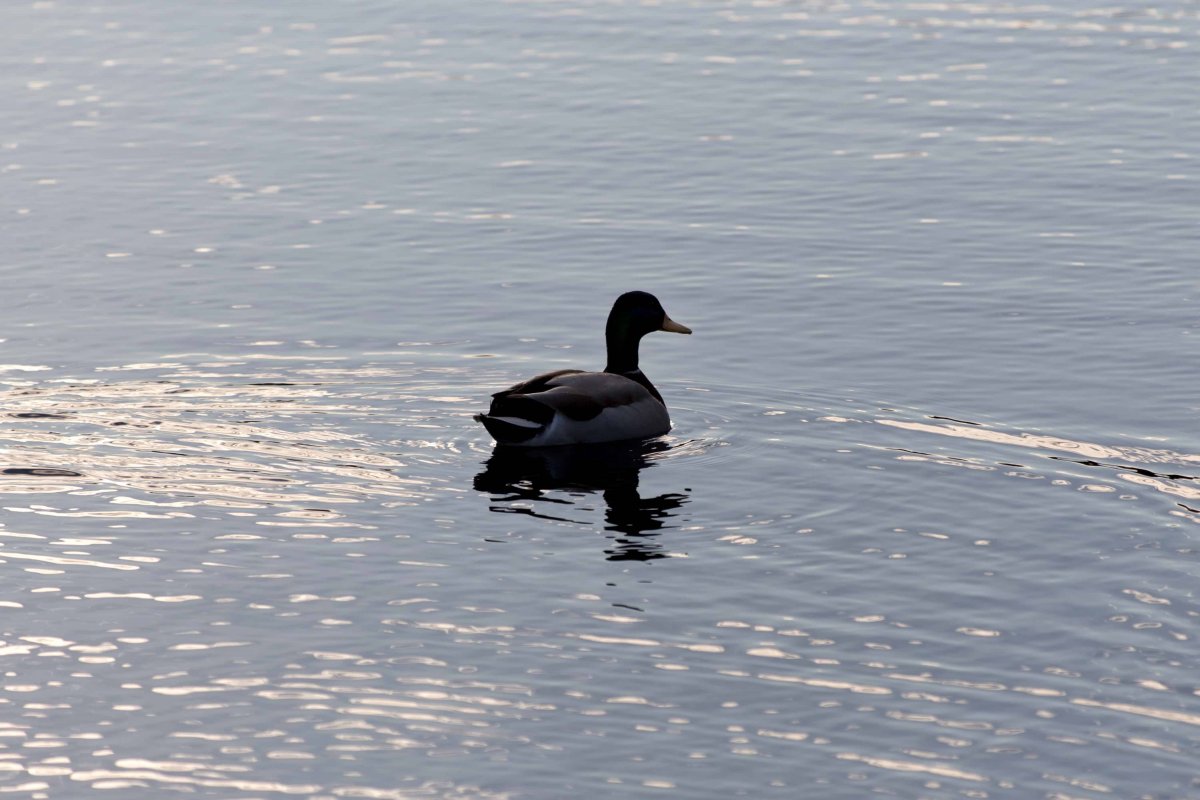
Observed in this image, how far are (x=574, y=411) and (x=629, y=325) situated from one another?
1783 mm

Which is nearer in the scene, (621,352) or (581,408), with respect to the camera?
(581,408)

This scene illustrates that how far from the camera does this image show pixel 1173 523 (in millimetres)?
15539

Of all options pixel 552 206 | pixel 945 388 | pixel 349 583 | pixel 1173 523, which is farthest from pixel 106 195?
pixel 1173 523

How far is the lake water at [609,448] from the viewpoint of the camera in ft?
39.1

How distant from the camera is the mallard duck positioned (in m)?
17.9

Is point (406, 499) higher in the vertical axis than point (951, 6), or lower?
lower

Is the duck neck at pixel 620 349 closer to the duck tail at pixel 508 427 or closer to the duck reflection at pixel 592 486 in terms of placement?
the duck reflection at pixel 592 486

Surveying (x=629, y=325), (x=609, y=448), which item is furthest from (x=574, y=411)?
(x=629, y=325)

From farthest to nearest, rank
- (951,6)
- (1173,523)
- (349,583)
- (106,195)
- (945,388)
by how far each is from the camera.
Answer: (951,6)
(106,195)
(945,388)
(1173,523)
(349,583)

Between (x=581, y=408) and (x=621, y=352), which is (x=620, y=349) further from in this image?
(x=581, y=408)

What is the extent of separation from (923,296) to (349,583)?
10.1 metres

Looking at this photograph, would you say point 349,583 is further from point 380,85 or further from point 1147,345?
point 380,85

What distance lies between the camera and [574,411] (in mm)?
18359

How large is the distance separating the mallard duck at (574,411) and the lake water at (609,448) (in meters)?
0.22
